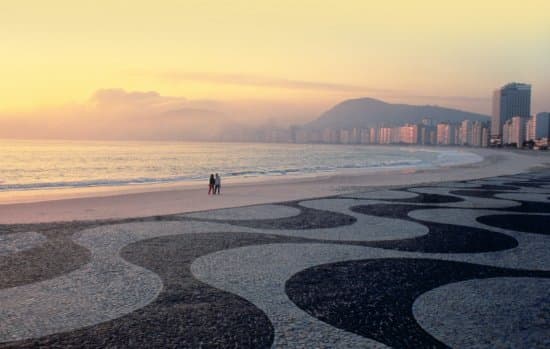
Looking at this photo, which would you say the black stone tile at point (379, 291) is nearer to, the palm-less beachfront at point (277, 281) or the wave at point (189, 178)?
the palm-less beachfront at point (277, 281)

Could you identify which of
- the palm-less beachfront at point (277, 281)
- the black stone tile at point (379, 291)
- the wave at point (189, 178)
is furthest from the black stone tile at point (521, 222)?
the wave at point (189, 178)

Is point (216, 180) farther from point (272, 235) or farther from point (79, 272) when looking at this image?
point (79, 272)

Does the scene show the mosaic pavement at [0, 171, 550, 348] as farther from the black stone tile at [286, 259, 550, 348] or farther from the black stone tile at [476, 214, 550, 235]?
the black stone tile at [476, 214, 550, 235]

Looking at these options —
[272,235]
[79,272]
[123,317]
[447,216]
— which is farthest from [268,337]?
[447,216]

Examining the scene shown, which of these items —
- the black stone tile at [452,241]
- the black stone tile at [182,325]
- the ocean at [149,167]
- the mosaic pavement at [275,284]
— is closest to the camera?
the black stone tile at [182,325]

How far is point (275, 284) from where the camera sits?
6535 mm

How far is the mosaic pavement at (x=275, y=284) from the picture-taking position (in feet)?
15.7

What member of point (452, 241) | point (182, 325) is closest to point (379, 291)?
point (182, 325)

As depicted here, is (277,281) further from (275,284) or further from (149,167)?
(149,167)

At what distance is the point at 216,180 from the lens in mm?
21328

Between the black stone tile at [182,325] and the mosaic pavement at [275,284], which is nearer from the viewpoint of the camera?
the black stone tile at [182,325]

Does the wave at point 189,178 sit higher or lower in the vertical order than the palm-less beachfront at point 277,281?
lower

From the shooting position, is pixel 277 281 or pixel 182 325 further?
pixel 277 281

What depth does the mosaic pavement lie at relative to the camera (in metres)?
4.78
